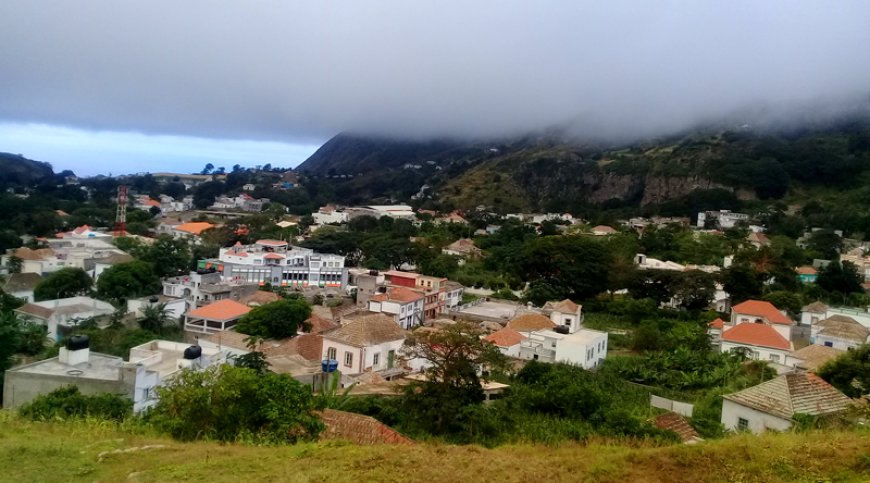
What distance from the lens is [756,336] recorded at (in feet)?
80.3

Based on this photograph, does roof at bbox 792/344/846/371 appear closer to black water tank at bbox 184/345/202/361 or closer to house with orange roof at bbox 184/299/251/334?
black water tank at bbox 184/345/202/361

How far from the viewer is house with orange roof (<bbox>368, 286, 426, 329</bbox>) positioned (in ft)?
96.5

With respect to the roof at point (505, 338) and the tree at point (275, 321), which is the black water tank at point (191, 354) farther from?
the roof at point (505, 338)

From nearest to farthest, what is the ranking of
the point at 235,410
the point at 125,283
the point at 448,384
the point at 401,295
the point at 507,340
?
the point at 235,410 → the point at 448,384 → the point at 507,340 → the point at 401,295 → the point at 125,283

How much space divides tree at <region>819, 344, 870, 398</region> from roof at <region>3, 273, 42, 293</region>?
33.7 metres

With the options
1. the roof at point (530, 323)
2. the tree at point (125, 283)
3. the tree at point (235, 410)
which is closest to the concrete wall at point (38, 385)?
the tree at point (235, 410)

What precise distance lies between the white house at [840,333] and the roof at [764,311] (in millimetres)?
1299

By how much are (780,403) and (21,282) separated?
33714 mm

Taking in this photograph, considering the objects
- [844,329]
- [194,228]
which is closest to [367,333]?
[844,329]

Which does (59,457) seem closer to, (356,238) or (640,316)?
(640,316)

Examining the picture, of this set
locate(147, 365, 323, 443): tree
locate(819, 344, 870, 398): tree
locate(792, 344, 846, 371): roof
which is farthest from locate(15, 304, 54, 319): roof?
locate(792, 344, 846, 371): roof

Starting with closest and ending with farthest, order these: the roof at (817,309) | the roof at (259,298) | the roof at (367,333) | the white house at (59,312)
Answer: the roof at (367,333)
the white house at (59,312)
the roof at (817,309)
the roof at (259,298)

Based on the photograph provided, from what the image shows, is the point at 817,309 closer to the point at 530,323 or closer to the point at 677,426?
the point at 530,323

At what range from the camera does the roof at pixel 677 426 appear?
548 inches
